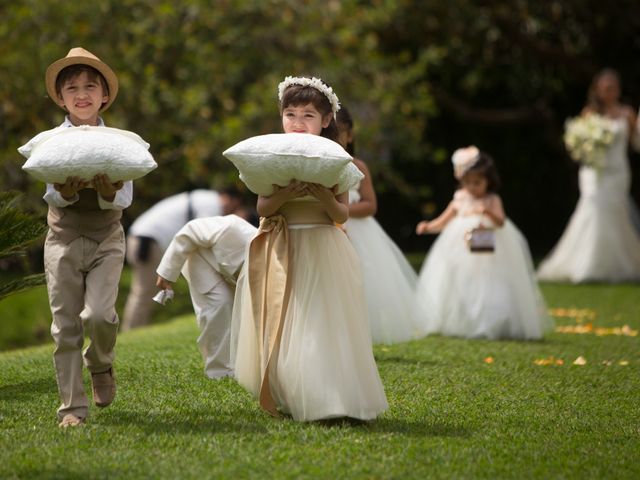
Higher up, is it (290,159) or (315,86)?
(315,86)

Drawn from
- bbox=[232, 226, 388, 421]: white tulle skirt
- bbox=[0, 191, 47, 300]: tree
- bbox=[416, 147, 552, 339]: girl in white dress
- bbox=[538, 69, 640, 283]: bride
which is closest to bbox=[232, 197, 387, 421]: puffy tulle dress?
bbox=[232, 226, 388, 421]: white tulle skirt

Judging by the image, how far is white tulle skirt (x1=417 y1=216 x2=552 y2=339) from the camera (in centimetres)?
1027

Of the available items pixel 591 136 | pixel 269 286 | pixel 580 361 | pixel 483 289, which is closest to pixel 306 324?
pixel 269 286

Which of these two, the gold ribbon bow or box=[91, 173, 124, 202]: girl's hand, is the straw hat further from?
the gold ribbon bow

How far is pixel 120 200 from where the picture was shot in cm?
594

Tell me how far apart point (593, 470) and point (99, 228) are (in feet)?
9.01

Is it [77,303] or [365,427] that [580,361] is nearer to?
[365,427]

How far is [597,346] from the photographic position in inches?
386

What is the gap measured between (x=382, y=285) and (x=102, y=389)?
315 cm

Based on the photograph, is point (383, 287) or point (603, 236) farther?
point (603, 236)

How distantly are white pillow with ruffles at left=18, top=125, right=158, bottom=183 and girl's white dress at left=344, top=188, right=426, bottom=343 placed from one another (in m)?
3.16

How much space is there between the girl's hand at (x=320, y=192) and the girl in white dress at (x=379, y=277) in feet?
8.37

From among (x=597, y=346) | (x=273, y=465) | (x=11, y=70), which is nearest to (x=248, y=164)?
(x=273, y=465)

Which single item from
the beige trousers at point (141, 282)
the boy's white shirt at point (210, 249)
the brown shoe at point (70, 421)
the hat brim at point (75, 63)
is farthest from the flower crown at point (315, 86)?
the beige trousers at point (141, 282)
